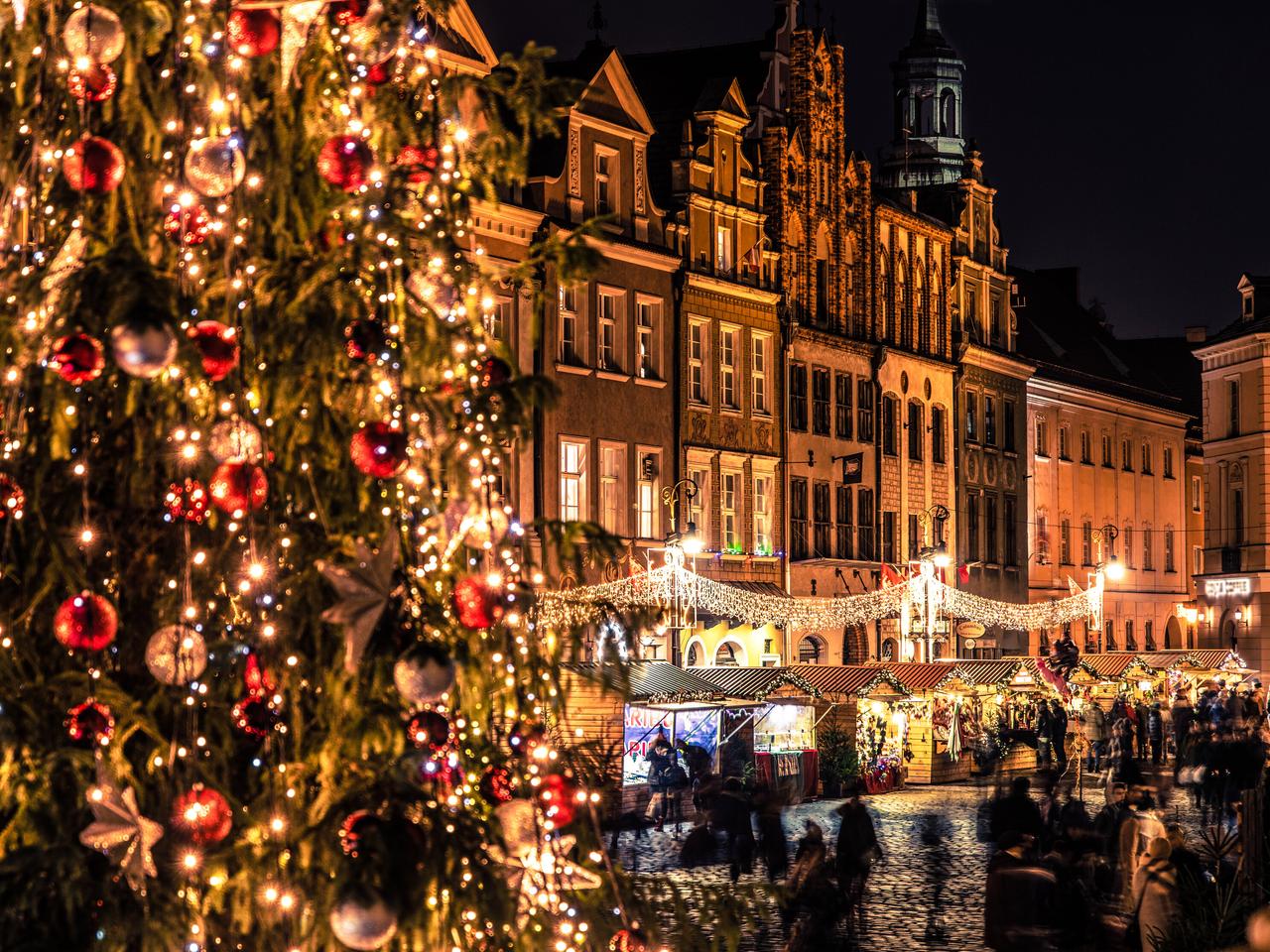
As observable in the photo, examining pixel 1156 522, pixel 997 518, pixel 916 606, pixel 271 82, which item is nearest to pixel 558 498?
pixel 916 606

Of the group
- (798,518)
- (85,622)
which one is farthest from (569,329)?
(85,622)

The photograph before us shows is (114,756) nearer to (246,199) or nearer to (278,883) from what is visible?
(278,883)

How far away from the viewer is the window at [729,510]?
39344mm

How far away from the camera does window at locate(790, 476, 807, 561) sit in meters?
42.0

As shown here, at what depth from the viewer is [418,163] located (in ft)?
20.0

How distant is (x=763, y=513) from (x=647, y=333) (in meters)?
5.30

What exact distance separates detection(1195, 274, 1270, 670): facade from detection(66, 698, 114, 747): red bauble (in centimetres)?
5838

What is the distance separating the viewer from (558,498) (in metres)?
34.1

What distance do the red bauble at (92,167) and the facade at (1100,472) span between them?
1952 inches

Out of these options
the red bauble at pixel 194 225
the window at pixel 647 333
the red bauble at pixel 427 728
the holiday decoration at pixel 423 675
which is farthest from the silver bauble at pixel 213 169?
the window at pixel 647 333

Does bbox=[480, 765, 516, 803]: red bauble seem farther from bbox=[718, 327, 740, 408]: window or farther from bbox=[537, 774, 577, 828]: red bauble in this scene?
bbox=[718, 327, 740, 408]: window

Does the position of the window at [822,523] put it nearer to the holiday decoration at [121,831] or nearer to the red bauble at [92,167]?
the red bauble at [92,167]

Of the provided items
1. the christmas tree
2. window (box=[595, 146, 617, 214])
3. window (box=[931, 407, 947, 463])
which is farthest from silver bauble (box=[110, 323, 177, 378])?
window (box=[931, 407, 947, 463])

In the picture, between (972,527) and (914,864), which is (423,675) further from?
(972,527)
